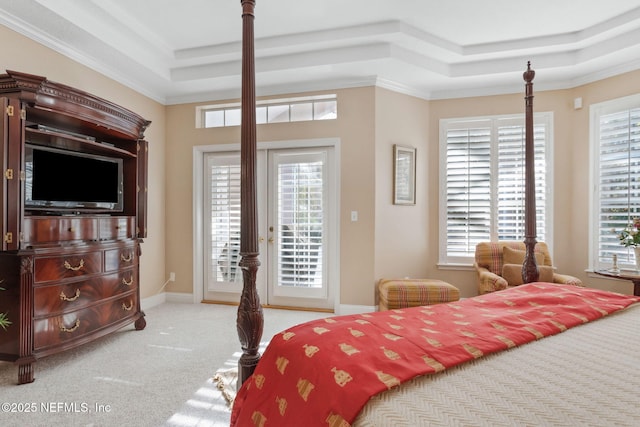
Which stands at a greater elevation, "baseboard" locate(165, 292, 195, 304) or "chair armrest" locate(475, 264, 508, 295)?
"chair armrest" locate(475, 264, 508, 295)

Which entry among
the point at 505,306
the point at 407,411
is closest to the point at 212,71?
the point at 505,306

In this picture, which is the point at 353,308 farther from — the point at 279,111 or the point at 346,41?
the point at 346,41

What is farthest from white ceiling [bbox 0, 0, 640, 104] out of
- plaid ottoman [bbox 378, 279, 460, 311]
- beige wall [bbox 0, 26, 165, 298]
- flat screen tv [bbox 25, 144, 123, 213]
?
plaid ottoman [bbox 378, 279, 460, 311]

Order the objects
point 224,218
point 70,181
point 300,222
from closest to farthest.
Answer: point 70,181 → point 300,222 → point 224,218

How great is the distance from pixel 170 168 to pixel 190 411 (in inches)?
131

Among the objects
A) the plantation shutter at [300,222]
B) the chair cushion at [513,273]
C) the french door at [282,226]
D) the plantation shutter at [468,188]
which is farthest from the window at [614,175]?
the plantation shutter at [300,222]

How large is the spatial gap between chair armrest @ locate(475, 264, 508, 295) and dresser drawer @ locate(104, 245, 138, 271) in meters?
3.52

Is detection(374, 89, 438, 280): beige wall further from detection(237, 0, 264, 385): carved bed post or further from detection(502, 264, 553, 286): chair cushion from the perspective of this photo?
detection(237, 0, 264, 385): carved bed post

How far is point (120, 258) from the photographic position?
129 inches

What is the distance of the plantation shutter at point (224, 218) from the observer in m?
4.53

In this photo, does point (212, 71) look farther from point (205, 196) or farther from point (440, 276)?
point (440, 276)

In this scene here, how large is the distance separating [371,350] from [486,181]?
3.82 metres

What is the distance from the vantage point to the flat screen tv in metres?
2.67

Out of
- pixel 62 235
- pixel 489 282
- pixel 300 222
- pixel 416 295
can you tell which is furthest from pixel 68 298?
pixel 489 282
